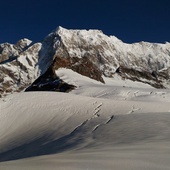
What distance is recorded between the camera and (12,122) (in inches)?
1009

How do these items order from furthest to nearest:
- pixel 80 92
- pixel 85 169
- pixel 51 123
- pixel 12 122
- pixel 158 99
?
pixel 80 92
pixel 158 99
pixel 12 122
pixel 51 123
pixel 85 169

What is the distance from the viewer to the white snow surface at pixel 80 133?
714 cm

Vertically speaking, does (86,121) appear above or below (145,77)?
below

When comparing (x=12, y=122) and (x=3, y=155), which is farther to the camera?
(x=12, y=122)

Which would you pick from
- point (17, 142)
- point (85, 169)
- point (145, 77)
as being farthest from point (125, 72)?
point (85, 169)

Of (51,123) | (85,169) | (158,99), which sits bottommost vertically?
(85,169)

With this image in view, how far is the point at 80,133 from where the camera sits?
57.9 feet

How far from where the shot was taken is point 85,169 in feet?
21.6

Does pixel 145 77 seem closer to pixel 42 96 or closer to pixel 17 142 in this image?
pixel 42 96

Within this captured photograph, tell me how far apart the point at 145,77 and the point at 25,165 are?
13964cm

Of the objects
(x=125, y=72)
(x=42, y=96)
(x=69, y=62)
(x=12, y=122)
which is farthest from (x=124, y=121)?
(x=125, y=72)

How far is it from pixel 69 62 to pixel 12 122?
7711 centimetres

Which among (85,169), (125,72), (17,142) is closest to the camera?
(85,169)

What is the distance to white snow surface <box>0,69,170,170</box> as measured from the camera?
7137 millimetres
